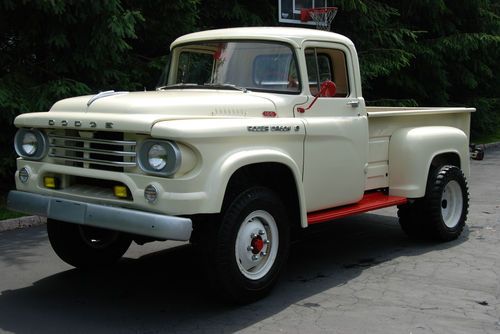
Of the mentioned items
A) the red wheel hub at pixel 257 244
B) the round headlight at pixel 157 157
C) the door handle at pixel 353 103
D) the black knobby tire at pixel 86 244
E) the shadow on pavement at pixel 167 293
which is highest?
the door handle at pixel 353 103

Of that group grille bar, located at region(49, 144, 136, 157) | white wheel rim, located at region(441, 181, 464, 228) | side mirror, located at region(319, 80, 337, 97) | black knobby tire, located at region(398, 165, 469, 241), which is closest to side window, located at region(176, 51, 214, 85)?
side mirror, located at region(319, 80, 337, 97)

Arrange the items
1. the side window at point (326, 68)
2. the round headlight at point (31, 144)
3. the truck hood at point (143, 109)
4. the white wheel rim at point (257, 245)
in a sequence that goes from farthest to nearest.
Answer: the side window at point (326, 68)
the round headlight at point (31, 144)
the white wheel rim at point (257, 245)
the truck hood at point (143, 109)

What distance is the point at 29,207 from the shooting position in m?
4.84

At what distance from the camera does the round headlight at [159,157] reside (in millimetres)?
4277

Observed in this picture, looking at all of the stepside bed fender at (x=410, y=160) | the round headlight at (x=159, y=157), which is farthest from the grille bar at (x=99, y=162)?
the stepside bed fender at (x=410, y=160)

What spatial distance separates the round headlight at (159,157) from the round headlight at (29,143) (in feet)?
3.83

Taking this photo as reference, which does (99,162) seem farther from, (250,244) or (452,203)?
A: (452,203)

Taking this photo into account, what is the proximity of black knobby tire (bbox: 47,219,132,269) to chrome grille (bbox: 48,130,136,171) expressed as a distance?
0.85 meters

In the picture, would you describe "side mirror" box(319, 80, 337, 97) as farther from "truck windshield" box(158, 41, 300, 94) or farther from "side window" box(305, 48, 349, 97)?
"truck windshield" box(158, 41, 300, 94)

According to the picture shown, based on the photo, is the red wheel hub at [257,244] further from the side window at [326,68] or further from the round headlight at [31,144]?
the round headlight at [31,144]

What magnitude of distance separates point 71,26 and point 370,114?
4.77 metres

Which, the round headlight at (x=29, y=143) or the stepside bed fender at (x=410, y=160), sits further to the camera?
the stepside bed fender at (x=410, y=160)

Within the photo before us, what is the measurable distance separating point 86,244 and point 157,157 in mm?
1790

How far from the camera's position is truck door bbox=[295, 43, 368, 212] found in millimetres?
5398
